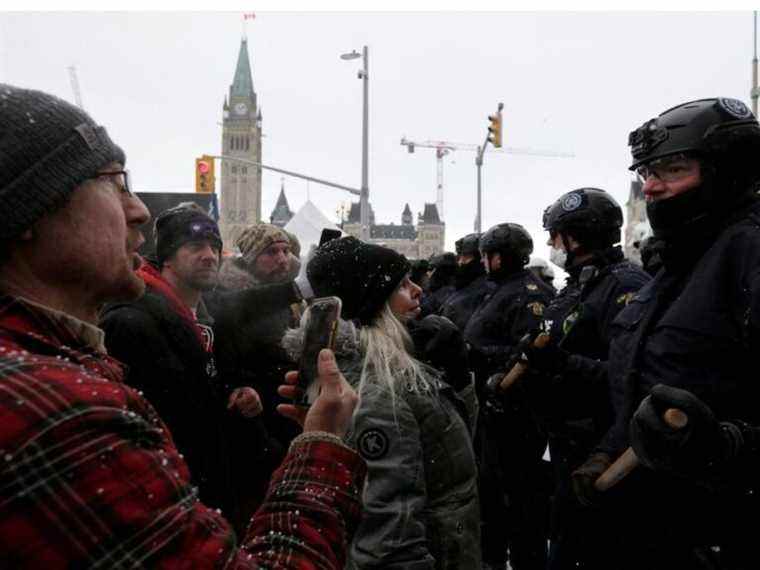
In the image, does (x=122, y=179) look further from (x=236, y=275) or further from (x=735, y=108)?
(x=236, y=275)

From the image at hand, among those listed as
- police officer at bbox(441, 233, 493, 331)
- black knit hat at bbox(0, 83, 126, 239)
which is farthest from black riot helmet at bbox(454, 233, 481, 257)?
black knit hat at bbox(0, 83, 126, 239)

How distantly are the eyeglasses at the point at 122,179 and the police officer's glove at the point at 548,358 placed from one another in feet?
7.79

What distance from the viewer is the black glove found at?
13.7 ft

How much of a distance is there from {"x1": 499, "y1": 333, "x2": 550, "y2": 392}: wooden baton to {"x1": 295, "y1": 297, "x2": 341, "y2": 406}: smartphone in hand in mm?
1825

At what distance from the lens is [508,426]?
569 centimetres

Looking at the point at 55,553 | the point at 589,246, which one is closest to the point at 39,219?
the point at 55,553

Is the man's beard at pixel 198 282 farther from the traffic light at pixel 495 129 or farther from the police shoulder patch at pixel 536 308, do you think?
the traffic light at pixel 495 129

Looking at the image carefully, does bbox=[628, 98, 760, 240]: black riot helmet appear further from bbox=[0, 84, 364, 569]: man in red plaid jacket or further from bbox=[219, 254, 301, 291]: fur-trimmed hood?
bbox=[219, 254, 301, 291]: fur-trimmed hood

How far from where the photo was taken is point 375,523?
2443 mm

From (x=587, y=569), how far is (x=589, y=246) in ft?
6.87

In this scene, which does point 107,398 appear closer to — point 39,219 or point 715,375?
point 39,219

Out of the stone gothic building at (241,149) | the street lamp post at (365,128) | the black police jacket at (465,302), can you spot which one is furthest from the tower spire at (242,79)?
the black police jacket at (465,302)

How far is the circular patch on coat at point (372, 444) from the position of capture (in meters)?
2.48

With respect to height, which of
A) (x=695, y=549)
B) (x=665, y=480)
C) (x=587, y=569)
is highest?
(x=665, y=480)
